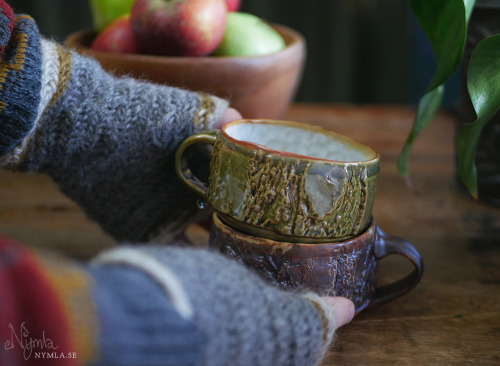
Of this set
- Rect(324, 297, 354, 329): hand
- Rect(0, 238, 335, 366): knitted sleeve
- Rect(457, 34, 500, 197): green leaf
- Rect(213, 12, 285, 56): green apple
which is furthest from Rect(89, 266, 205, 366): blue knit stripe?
Rect(213, 12, 285, 56): green apple

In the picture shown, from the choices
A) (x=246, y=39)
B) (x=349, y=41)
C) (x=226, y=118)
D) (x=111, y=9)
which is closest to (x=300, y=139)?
(x=226, y=118)

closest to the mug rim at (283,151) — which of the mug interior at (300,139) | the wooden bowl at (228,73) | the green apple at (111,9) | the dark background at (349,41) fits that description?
the mug interior at (300,139)

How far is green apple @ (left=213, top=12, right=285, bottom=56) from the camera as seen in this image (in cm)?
51

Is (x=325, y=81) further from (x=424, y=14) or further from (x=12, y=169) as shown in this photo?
(x=12, y=169)

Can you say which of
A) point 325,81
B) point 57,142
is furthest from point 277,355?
point 325,81

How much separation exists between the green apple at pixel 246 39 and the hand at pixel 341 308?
284 millimetres

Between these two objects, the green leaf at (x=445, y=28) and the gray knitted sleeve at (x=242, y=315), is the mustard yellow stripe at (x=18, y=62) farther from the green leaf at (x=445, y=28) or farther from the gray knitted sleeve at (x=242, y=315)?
the green leaf at (x=445, y=28)

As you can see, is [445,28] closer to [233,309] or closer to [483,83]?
[483,83]

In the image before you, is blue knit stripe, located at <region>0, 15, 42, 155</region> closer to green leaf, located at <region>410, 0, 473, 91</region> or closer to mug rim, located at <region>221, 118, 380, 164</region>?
mug rim, located at <region>221, 118, 380, 164</region>

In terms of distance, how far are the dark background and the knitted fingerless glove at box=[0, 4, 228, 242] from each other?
789mm

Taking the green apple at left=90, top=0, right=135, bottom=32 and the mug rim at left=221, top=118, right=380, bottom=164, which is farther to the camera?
the green apple at left=90, top=0, right=135, bottom=32

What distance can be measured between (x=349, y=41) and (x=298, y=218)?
0.97 meters

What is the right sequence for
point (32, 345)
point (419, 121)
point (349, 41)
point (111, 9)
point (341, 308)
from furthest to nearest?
1. point (349, 41)
2. point (111, 9)
3. point (419, 121)
4. point (341, 308)
5. point (32, 345)

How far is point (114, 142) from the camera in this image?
36 centimetres
